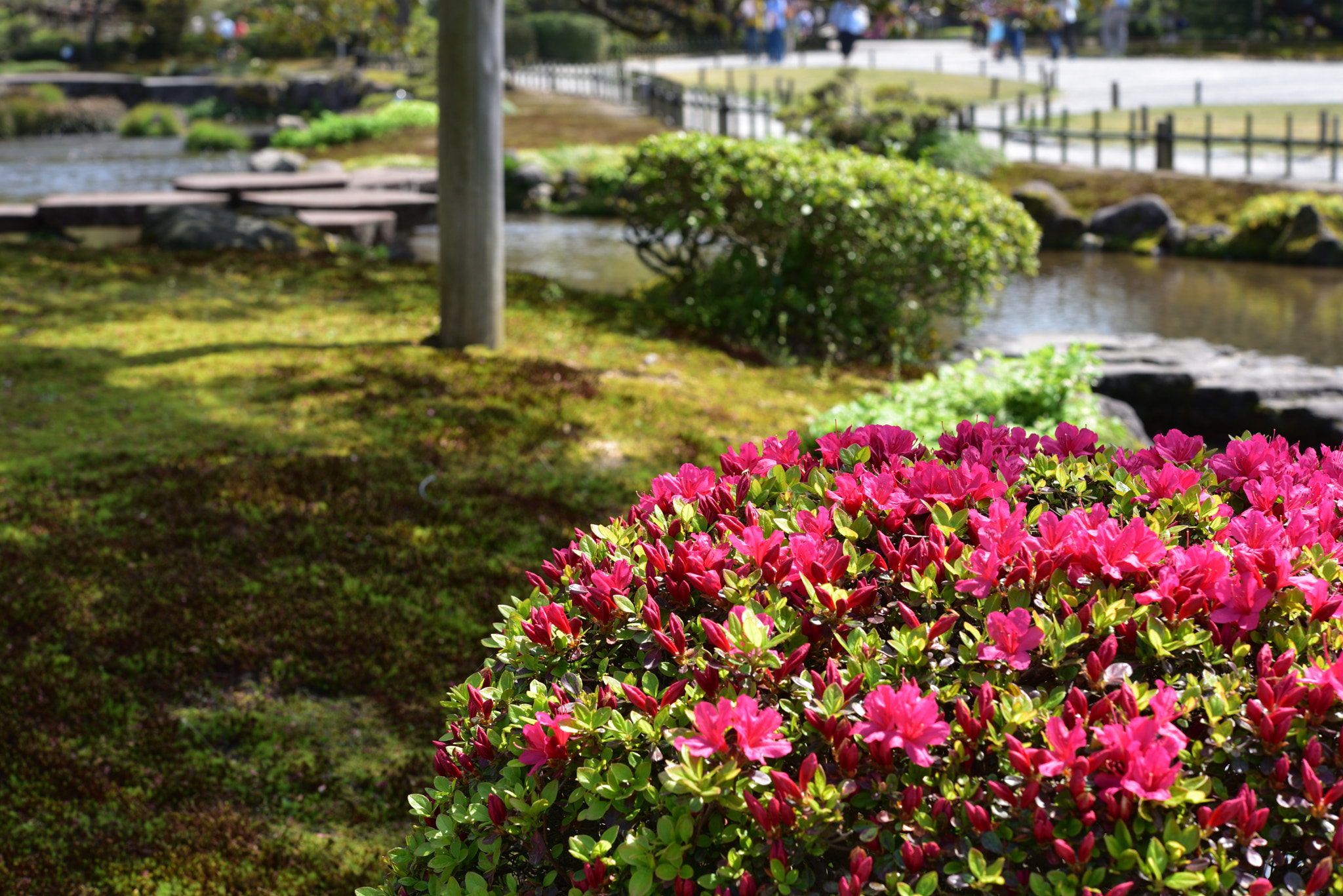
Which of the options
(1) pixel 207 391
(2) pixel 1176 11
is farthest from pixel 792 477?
(2) pixel 1176 11

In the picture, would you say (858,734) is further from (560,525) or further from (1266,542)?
(560,525)

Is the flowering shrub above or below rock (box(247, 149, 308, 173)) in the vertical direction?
below

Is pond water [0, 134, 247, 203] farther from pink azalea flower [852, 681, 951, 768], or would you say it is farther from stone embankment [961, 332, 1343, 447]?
pink azalea flower [852, 681, 951, 768]

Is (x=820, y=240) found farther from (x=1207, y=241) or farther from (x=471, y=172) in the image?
(x=1207, y=241)

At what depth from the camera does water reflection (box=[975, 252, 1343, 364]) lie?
12258mm

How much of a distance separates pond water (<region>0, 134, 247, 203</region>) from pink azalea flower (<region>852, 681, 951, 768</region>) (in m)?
21.7

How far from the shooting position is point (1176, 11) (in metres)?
55.8

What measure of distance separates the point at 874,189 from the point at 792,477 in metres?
7.06

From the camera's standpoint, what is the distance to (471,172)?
7613 mm

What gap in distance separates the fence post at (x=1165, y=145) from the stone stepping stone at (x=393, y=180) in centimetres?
1299

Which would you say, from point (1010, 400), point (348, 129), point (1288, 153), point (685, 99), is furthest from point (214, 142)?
point (1010, 400)

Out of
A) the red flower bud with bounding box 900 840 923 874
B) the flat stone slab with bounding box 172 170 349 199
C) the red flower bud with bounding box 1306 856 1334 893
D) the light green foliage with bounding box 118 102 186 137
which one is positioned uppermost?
the light green foliage with bounding box 118 102 186 137

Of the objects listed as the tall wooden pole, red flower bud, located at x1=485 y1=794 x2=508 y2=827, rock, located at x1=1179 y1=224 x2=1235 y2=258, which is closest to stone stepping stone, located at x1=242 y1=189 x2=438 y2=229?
the tall wooden pole

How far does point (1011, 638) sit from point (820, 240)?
304 inches
